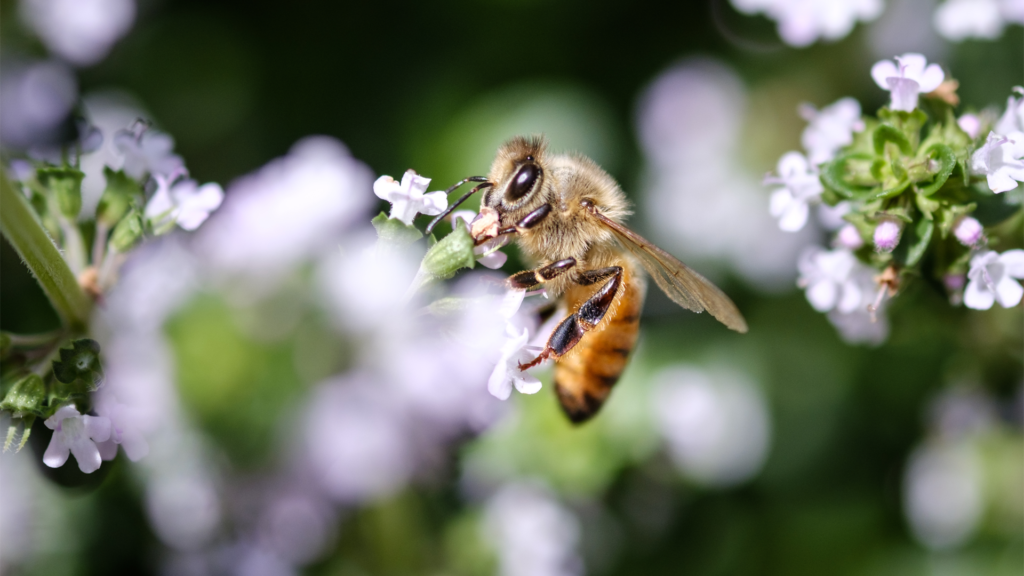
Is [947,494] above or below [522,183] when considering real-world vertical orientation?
below

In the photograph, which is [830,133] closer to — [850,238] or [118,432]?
[850,238]

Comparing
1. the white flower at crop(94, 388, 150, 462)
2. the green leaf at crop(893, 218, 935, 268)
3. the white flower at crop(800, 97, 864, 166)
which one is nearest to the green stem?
the white flower at crop(94, 388, 150, 462)

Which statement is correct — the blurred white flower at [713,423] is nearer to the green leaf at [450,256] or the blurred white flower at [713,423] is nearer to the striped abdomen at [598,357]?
the striped abdomen at [598,357]

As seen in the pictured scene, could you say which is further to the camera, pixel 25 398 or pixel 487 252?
pixel 487 252

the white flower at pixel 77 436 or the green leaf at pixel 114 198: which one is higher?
the green leaf at pixel 114 198

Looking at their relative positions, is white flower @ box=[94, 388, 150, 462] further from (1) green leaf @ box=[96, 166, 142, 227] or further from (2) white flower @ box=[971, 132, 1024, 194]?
(2) white flower @ box=[971, 132, 1024, 194]

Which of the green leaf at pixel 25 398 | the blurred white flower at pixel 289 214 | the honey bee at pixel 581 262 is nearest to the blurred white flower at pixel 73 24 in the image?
the blurred white flower at pixel 289 214

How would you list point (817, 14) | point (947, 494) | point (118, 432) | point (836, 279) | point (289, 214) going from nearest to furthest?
point (118, 432)
point (836, 279)
point (817, 14)
point (289, 214)
point (947, 494)

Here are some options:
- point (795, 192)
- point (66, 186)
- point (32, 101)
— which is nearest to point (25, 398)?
point (66, 186)

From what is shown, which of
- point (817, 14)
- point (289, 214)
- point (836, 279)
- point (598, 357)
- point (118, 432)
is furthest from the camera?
point (289, 214)
